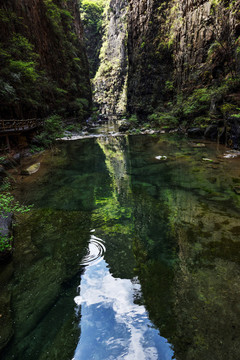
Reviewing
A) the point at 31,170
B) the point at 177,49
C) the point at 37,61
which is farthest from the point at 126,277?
the point at 177,49

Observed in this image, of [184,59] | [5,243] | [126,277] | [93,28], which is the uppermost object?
[93,28]

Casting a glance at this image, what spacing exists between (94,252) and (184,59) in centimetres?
2819

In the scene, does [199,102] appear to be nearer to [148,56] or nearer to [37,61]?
[37,61]

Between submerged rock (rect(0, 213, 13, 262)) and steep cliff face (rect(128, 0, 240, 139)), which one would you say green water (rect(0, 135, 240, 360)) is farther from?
steep cliff face (rect(128, 0, 240, 139))

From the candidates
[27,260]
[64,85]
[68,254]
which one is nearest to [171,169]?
[68,254]

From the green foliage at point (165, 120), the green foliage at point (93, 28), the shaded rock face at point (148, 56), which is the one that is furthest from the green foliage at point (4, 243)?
the green foliage at point (93, 28)

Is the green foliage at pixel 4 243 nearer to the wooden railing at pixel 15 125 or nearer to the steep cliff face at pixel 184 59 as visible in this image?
the wooden railing at pixel 15 125

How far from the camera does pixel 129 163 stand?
11609 mm

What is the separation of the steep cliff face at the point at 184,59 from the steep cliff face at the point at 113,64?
25016 mm

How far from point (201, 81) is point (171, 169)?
56.1ft

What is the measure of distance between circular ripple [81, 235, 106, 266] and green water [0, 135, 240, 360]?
0.02 meters

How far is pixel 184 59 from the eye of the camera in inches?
997

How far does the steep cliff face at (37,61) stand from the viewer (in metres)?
13.2

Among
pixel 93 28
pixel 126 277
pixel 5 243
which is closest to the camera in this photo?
pixel 126 277
